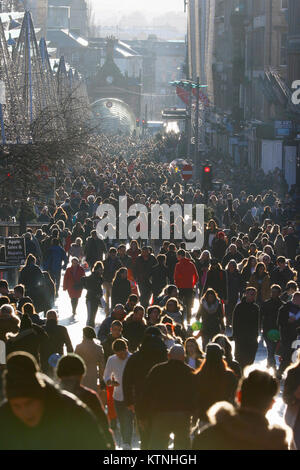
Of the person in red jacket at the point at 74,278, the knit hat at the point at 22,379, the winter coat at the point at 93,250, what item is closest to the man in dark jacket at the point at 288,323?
the person in red jacket at the point at 74,278

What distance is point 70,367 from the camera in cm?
798

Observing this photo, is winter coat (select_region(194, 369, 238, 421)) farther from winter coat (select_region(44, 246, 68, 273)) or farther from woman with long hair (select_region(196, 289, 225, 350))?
winter coat (select_region(44, 246, 68, 273))

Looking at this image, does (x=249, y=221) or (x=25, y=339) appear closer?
(x=25, y=339)

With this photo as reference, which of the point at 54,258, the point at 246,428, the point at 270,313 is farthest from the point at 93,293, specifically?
the point at 246,428

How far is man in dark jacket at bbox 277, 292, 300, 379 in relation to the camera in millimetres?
15156

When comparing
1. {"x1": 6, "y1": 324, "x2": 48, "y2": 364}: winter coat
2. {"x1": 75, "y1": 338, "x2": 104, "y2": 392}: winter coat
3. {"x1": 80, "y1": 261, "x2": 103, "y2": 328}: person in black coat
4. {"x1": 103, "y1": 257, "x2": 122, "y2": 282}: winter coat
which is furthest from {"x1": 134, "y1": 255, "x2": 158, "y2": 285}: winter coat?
{"x1": 75, "y1": 338, "x2": 104, "y2": 392}: winter coat

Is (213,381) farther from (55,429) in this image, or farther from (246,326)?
(246,326)

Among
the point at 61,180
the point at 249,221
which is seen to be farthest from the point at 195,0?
the point at 249,221

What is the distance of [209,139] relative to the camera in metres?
95.6

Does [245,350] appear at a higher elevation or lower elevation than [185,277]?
lower

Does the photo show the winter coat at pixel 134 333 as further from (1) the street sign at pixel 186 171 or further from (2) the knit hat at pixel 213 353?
(1) the street sign at pixel 186 171

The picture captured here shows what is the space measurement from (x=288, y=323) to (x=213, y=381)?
494 cm
